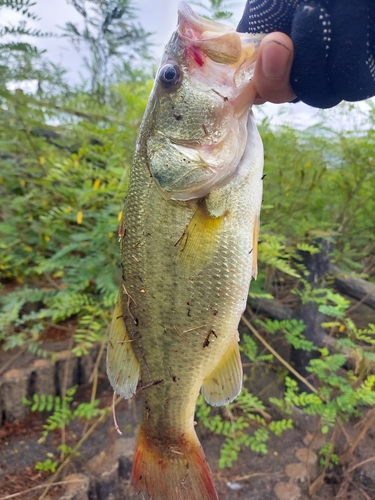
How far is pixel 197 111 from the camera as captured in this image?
42.9 inches

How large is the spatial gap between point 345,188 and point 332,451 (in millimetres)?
1773

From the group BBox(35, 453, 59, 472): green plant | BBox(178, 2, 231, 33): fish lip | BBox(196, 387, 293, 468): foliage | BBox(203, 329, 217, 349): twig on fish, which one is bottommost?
BBox(35, 453, 59, 472): green plant

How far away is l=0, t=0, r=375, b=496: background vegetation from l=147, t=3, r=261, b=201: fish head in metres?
0.93

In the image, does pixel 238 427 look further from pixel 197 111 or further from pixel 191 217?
pixel 197 111

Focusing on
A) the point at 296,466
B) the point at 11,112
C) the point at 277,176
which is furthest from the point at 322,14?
the point at 296,466

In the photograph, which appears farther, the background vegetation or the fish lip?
the background vegetation

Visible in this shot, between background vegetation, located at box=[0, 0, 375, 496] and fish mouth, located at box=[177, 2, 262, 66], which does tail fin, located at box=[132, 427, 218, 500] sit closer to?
background vegetation, located at box=[0, 0, 375, 496]

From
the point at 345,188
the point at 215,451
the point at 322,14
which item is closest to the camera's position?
the point at 322,14

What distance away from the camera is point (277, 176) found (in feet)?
9.04

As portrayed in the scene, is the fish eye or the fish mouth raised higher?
the fish mouth

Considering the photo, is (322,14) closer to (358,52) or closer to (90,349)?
(358,52)

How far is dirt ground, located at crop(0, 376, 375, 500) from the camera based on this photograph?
6.66 ft

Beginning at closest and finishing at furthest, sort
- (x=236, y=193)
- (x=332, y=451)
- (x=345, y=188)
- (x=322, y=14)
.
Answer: (x=322, y=14), (x=236, y=193), (x=332, y=451), (x=345, y=188)

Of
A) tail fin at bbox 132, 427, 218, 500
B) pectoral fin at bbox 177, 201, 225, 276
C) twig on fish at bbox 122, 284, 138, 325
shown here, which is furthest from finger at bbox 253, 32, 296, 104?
tail fin at bbox 132, 427, 218, 500
